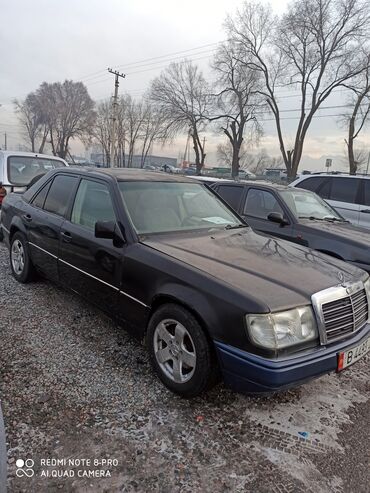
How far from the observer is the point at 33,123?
6241 cm

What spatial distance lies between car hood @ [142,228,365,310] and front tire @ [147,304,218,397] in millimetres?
392

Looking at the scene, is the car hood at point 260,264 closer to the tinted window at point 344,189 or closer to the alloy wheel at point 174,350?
the alloy wheel at point 174,350

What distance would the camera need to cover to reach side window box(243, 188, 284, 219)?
5.88 meters

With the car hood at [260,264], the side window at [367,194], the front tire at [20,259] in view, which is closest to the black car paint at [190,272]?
the car hood at [260,264]

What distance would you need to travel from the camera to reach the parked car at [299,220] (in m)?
4.94

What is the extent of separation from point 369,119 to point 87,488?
32.6 meters

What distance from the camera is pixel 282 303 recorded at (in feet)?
7.86

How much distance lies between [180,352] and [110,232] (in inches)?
45.5

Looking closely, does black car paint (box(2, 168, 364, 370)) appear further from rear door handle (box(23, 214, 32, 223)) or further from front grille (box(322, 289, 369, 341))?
rear door handle (box(23, 214, 32, 223))

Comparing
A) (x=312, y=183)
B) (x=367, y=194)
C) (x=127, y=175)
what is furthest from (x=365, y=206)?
(x=127, y=175)

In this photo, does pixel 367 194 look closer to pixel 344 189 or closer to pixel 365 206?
pixel 365 206

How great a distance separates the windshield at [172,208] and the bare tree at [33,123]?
61401mm

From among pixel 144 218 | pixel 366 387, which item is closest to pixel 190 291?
pixel 144 218

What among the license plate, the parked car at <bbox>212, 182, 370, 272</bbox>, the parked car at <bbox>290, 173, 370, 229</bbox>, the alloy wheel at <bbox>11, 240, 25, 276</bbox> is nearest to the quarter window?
the parked car at <bbox>290, 173, 370, 229</bbox>
